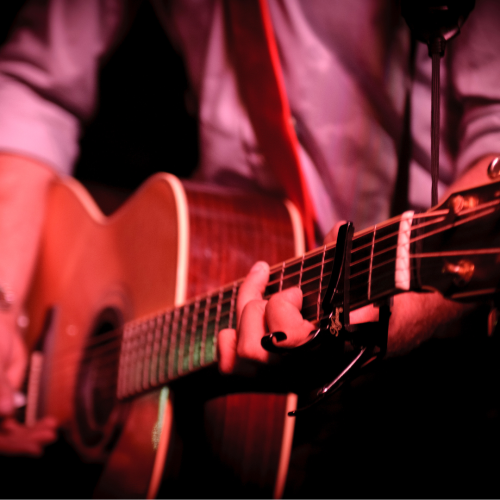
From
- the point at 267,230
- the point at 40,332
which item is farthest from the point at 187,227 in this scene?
the point at 40,332

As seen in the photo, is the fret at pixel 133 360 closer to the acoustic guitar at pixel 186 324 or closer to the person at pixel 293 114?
the acoustic guitar at pixel 186 324

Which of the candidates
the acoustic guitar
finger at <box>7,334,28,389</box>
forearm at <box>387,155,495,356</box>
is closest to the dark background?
the acoustic guitar

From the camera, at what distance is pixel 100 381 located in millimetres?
794

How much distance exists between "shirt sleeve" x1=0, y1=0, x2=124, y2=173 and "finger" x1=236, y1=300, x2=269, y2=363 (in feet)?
2.53

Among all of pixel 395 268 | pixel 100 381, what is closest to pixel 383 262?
pixel 395 268

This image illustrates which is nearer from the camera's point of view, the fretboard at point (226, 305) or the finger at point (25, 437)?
the fretboard at point (226, 305)

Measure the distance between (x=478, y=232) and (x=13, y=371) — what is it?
35.2 inches

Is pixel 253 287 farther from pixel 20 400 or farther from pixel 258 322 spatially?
pixel 20 400

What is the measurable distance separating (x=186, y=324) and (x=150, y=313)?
0.10 metres

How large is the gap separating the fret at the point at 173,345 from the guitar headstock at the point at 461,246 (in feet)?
1.15

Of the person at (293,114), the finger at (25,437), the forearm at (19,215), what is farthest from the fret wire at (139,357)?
the forearm at (19,215)

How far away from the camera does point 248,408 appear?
2.06 feet

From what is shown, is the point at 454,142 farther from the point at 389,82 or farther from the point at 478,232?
the point at 478,232

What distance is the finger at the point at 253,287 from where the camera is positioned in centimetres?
52
